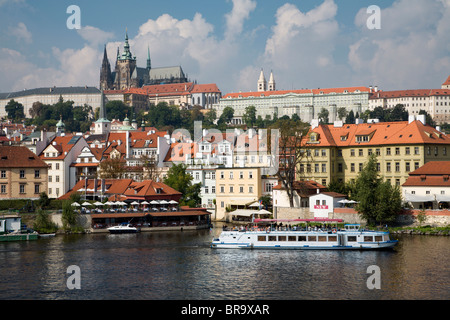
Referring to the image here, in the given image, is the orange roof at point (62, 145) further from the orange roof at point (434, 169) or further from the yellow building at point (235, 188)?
the orange roof at point (434, 169)

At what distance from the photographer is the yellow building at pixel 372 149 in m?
76.4

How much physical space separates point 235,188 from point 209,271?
33869mm

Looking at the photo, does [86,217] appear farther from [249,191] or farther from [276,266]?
[276,266]

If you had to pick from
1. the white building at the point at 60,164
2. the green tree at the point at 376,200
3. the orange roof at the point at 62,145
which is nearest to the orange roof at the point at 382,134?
the green tree at the point at 376,200

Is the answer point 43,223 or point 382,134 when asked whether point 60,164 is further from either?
point 382,134

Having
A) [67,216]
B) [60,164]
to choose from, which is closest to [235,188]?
[67,216]

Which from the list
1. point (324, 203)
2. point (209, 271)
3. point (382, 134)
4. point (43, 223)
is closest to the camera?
point (209, 271)

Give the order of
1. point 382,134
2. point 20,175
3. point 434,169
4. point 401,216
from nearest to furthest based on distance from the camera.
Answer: point 401,216 < point 434,169 < point 20,175 < point 382,134

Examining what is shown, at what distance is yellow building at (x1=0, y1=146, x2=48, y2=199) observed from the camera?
244 ft

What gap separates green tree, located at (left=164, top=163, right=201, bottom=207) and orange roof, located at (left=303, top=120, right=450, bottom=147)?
14467 millimetres

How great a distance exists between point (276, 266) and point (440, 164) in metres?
30.2

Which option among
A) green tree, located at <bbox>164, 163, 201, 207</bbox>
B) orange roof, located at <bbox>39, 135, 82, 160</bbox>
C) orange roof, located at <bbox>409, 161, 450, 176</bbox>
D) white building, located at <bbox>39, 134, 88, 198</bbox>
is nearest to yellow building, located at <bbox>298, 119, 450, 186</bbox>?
orange roof, located at <bbox>409, 161, 450, 176</bbox>

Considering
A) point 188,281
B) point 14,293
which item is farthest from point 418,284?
point 14,293

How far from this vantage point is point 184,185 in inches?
3162
